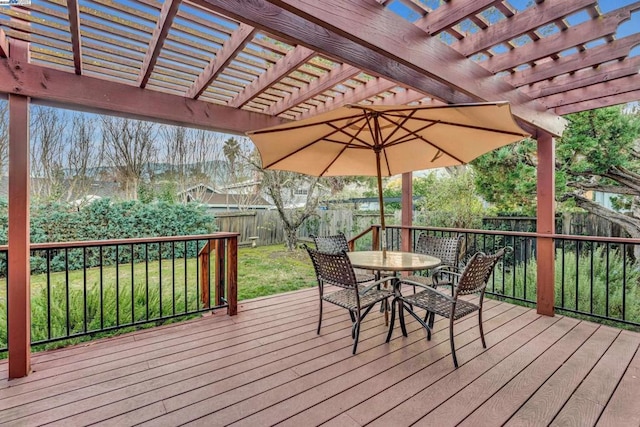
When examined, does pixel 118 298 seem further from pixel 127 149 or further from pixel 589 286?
pixel 127 149

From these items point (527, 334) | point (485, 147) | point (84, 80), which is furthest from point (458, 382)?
point (84, 80)

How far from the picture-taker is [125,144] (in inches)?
314

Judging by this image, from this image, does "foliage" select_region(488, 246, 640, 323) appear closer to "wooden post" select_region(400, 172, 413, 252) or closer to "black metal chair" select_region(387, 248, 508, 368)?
"wooden post" select_region(400, 172, 413, 252)

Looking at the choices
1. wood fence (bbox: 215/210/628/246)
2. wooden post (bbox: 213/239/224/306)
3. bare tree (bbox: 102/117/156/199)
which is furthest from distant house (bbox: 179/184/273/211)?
wooden post (bbox: 213/239/224/306)

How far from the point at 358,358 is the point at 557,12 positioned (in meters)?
2.74

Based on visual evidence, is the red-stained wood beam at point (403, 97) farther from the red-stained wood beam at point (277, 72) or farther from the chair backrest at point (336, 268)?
the chair backrest at point (336, 268)

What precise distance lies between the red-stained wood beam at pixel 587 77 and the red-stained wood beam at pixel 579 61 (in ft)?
1.18

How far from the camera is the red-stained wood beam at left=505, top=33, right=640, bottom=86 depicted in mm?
2359

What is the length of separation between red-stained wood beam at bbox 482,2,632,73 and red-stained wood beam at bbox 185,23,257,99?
79.6 inches

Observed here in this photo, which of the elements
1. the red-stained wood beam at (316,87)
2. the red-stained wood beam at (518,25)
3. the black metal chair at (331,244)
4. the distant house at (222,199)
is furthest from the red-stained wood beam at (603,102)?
the distant house at (222,199)

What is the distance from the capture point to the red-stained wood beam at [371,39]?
1.55m

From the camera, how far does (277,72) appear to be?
2.62 metres

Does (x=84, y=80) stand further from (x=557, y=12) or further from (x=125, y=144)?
(x=125, y=144)

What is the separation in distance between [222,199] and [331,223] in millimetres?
4033
